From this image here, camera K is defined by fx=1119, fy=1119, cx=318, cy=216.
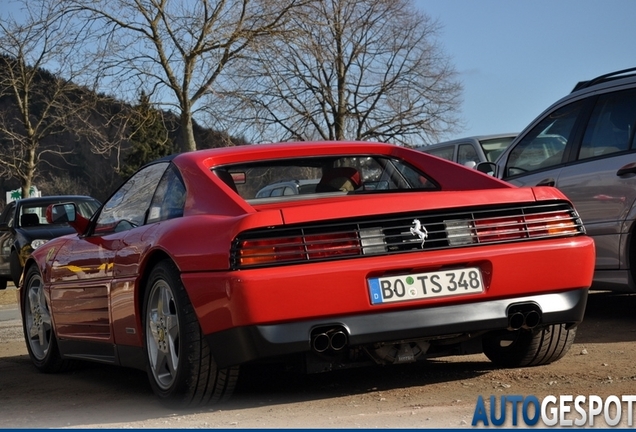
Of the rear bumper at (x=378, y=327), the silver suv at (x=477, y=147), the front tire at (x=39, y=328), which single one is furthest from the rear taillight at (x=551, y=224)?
the silver suv at (x=477, y=147)

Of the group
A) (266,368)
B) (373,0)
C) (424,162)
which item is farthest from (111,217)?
(373,0)

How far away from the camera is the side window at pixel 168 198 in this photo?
5.92 metres

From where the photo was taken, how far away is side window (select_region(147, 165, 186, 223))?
592 centimetres

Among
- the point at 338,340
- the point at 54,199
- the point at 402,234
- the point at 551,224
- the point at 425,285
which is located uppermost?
the point at 54,199

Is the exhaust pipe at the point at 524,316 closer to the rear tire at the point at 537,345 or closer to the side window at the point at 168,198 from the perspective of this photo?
the rear tire at the point at 537,345

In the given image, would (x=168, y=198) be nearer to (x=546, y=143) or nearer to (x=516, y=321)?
(x=516, y=321)

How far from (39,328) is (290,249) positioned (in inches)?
138

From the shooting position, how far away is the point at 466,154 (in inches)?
695

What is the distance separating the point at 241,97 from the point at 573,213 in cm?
2343

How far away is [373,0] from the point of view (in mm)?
40312

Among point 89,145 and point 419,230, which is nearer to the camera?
point 419,230

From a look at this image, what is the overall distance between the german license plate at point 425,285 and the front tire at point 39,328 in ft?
10.6

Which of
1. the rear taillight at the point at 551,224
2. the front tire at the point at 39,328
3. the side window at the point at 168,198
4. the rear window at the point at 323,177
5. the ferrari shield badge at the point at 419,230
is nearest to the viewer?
the ferrari shield badge at the point at 419,230

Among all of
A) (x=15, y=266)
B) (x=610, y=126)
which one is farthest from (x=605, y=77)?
(x=15, y=266)
